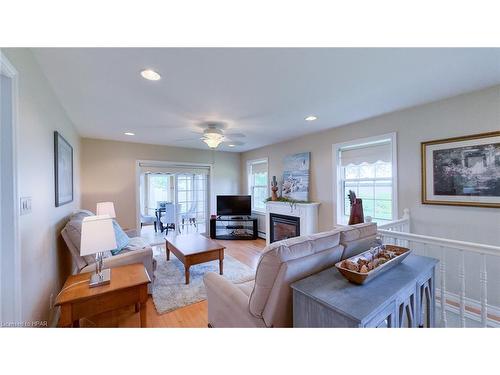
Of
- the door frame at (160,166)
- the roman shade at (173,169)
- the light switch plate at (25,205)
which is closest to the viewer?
the light switch plate at (25,205)

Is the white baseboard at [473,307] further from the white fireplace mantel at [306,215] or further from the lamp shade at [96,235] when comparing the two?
the lamp shade at [96,235]

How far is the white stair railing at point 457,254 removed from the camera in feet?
4.76

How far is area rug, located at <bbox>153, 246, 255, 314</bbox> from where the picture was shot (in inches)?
91.3

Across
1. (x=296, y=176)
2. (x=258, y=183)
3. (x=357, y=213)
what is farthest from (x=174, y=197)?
(x=357, y=213)

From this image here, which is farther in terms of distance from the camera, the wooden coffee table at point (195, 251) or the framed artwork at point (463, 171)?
the wooden coffee table at point (195, 251)

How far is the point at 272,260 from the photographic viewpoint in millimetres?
1213

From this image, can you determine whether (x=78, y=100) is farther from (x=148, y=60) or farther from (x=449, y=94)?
(x=449, y=94)

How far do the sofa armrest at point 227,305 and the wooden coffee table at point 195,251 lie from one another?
1084 mm

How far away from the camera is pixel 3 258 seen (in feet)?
3.68

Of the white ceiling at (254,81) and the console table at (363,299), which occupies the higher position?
the white ceiling at (254,81)

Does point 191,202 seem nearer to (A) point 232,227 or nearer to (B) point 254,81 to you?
(A) point 232,227

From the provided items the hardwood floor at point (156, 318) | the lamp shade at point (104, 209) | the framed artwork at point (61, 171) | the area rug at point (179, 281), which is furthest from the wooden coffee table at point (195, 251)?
the framed artwork at point (61, 171)

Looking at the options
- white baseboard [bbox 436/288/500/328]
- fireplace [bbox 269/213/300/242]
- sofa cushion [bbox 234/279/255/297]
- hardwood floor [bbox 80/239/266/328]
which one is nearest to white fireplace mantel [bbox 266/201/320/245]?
fireplace [bbox 269/213/300/242]

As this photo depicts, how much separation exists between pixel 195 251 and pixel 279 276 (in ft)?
6.41
